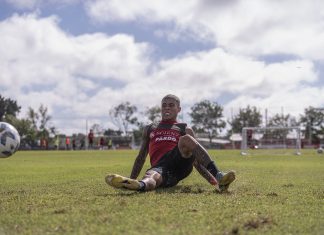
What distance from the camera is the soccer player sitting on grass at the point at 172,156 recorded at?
21.5 feet

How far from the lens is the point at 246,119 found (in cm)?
11281

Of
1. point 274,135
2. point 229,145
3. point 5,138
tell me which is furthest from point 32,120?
point 5,138

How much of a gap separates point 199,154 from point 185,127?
2.54 feet

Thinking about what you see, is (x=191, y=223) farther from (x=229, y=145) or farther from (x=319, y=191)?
(x=229, y=145)

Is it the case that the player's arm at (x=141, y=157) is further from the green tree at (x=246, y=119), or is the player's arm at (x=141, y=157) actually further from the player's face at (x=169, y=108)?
the green tree at (x=246, y=119)

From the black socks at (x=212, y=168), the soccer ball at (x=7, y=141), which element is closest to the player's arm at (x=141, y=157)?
the black socks at (x=212, y=168)

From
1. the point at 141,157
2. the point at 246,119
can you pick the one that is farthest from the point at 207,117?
the point at 141,157

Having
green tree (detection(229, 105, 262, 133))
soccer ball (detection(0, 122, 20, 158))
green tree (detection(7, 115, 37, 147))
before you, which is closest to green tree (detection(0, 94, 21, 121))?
green tree (detection(7, 115, 37, 147))

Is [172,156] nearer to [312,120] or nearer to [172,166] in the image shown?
[172,166]

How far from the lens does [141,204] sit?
17.1ft

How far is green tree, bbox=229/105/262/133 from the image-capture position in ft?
366

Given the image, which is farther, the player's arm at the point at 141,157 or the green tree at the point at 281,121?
the green tree at the point at 281,121

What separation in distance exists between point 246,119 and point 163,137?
4216 inches

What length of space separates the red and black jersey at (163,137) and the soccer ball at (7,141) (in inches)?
80.6
